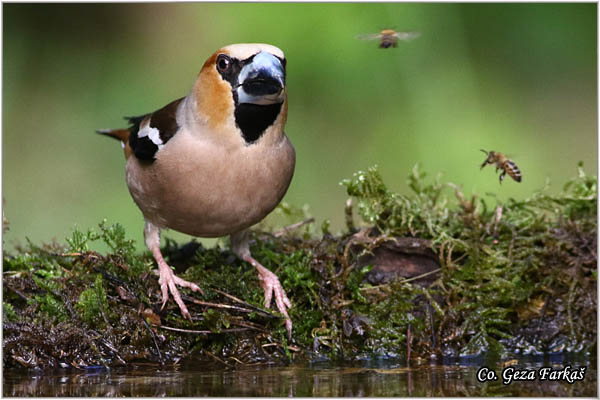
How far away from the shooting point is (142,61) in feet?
25.5

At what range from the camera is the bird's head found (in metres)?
3.42

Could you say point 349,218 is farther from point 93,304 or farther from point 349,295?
point 93,304

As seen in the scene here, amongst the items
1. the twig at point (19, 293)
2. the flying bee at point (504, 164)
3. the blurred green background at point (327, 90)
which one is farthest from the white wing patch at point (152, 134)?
the blurred green background at point (327, 90)

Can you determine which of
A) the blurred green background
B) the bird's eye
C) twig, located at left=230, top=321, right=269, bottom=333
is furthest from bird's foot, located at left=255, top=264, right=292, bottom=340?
the blurred green background

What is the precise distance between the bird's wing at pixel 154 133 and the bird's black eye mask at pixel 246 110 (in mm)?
404

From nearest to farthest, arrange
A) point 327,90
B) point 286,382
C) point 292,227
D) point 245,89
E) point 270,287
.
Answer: point 286,382
point 245,89
point 270,287
point 292,227
point 327,90

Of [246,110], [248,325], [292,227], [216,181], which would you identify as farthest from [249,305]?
[246,110]

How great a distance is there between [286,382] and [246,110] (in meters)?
1.37

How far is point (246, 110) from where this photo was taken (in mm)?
3619

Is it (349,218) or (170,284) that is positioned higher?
(349,218)

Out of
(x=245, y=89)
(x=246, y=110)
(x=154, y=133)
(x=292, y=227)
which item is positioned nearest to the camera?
(x=245, y=89)

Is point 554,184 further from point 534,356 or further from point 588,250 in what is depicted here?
point 534,356

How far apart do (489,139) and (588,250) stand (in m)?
2.94

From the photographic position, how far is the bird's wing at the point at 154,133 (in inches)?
151
